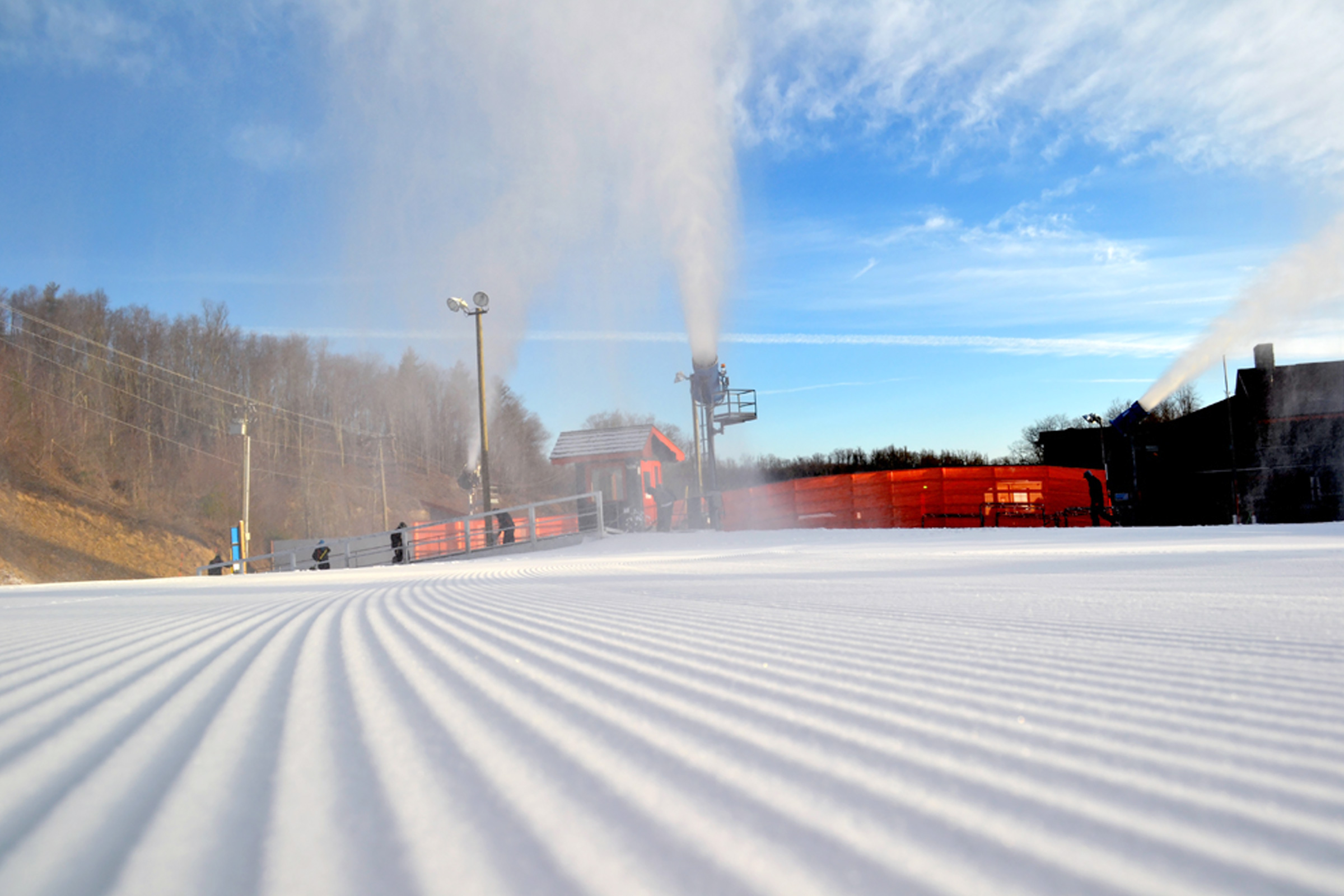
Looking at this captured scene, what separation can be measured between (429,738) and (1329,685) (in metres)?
1.09

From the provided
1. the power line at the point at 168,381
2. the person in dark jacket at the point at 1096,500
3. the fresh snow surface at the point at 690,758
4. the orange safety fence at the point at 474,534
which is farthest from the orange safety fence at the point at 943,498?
the power line at the point at 168,381

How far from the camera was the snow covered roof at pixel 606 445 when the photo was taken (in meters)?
17.1

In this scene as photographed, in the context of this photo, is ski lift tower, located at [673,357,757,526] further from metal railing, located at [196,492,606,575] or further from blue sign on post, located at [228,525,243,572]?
blue sign on post, located at [228,525,243,572]

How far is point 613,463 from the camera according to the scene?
56.5ft

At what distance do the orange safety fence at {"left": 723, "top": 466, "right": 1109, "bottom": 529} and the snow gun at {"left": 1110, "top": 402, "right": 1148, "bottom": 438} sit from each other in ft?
7.52

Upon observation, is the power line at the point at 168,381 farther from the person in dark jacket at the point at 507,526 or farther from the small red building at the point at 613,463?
the person in dark jacket at the point at 507,526

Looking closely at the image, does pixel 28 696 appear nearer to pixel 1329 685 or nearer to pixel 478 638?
pixel 478 638

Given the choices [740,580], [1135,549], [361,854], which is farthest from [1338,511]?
[361,854]

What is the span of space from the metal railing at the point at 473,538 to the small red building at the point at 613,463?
516 mm

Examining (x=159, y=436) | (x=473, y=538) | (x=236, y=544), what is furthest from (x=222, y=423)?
(x=473, y=538)

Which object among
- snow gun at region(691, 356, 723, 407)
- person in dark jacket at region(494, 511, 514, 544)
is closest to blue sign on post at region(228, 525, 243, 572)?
person in dark jacket at region(494, 511, 514, 544)

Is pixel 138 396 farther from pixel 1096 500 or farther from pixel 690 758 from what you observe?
pixel 690 758

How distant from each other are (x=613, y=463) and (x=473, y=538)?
12.5 feet

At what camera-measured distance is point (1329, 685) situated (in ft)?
3.05
